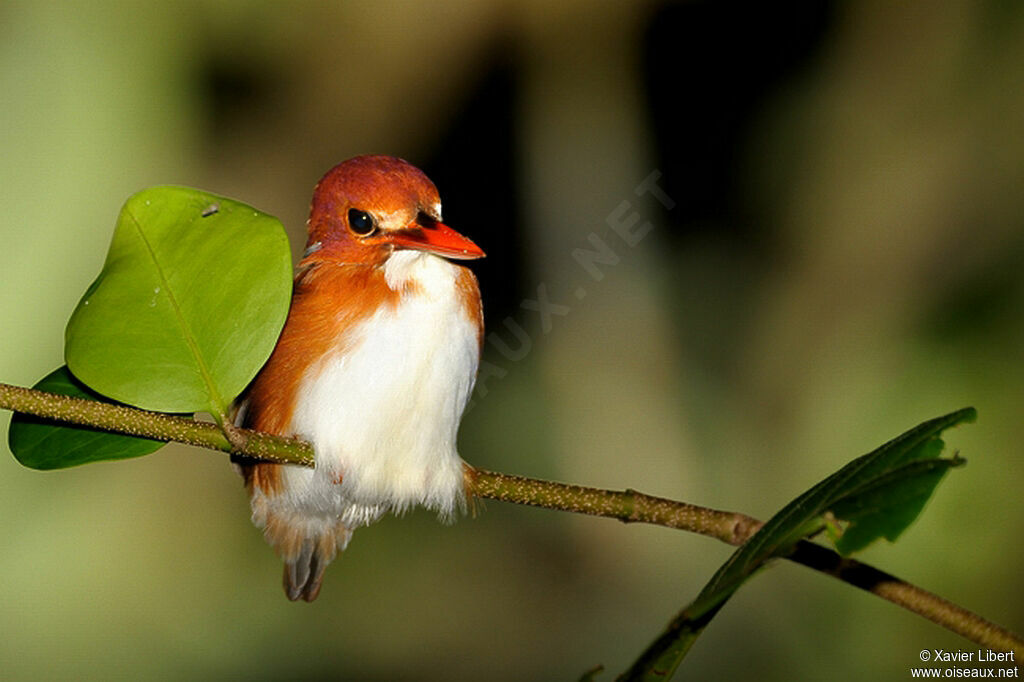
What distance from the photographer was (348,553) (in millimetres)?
3363

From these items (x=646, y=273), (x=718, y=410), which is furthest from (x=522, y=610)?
(x=646, y=273)

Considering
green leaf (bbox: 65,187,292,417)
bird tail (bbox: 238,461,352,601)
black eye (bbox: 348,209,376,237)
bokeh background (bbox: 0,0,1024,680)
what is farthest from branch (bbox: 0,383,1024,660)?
bokeh background (bbox: 0,0,1024,680)

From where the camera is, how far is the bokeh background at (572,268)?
123 inches

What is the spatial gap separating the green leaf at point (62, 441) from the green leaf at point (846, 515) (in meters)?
0.55

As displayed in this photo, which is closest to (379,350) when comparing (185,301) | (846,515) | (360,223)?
(360,223)

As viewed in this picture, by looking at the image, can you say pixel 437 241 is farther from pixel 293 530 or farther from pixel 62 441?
pixel 293 530

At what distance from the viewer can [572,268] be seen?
322 cm

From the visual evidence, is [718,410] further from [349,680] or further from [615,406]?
[349,680]

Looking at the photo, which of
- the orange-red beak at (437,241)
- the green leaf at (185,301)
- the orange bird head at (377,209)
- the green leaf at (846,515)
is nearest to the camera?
the green leaf at (846,515)

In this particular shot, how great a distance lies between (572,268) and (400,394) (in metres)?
1.89

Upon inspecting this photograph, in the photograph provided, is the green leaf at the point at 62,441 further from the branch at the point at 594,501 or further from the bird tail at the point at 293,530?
the bird tail at the point at 293,530

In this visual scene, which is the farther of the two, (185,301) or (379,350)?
(379,350)

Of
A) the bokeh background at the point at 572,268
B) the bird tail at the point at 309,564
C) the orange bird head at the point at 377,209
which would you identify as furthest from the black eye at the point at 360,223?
the bokeh background at the point at 572,268

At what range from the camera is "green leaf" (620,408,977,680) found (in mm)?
789
